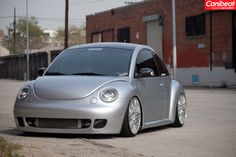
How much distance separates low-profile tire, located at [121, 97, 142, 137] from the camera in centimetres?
1003

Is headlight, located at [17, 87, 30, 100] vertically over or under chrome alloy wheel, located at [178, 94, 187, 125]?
over

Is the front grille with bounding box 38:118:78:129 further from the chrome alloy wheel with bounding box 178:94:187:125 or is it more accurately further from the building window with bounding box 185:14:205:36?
the building window with bounding box 185:14:205:36

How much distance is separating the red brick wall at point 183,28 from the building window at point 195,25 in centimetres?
31

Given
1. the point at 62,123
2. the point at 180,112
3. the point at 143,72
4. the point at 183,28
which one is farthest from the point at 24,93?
the point at 183,28

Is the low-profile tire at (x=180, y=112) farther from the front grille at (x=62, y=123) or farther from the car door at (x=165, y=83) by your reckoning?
the front grille at (x=62, y=123)

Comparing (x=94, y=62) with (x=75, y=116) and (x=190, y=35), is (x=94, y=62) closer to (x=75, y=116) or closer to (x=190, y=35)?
(x=75, y=116)

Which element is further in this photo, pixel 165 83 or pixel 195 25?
pixel 195 25

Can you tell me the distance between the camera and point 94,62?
10.9 m

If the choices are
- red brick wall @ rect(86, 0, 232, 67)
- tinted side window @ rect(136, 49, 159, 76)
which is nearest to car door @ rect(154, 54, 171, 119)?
tinted side window @ rect(136, 49, 159, 76)

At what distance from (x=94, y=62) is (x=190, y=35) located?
38.1 m

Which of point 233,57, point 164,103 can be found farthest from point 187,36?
point 164,103

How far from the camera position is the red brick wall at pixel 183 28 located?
145ft

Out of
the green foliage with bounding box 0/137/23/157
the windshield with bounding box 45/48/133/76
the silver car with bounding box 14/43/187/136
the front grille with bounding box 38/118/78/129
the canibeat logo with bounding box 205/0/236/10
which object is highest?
the canibeat logo with bounding box 205/0/236/10

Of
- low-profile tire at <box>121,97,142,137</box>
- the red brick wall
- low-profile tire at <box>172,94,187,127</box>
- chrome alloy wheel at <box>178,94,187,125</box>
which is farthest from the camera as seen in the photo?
the red brick wall
